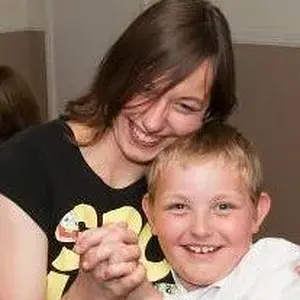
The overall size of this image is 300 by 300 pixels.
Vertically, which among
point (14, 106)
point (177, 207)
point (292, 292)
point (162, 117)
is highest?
point (162, 117)

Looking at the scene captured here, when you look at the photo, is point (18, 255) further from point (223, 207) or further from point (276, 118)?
point (276, 118)

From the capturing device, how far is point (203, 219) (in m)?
1.34

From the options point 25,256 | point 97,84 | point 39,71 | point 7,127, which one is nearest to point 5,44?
point 39,71

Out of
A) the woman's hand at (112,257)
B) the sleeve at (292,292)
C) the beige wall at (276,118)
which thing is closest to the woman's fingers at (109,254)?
the woman's hand at (112,257)

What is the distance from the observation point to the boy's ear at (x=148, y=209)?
142 centimetres

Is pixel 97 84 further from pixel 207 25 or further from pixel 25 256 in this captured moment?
pixel 25 256

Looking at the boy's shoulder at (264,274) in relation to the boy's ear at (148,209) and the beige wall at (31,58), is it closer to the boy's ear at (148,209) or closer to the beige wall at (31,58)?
the boy's ear at (148,209)

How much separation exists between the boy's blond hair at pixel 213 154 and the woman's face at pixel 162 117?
2 centimetres

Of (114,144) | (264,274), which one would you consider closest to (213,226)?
(264,274)

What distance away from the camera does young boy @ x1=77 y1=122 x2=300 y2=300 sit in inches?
52.8

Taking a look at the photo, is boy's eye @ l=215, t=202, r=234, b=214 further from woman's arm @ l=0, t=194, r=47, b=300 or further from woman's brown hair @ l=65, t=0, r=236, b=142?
woman's arm @ l=0, t=194, r=47, b=300

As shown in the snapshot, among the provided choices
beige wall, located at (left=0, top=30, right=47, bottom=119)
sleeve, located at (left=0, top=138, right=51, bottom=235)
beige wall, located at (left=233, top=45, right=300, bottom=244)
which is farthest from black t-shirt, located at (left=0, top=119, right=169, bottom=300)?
beige wall, located at (left=0, top=30, right=47, bottom=119)

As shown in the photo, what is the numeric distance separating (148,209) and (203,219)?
132 mm

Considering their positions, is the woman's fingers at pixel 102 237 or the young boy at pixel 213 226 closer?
the woman's fingers at pixel 102 237
